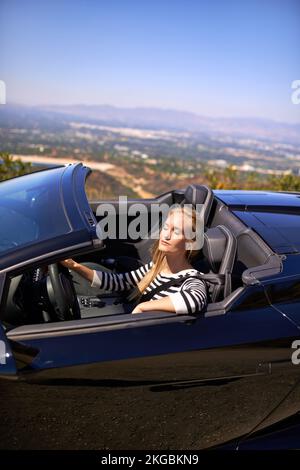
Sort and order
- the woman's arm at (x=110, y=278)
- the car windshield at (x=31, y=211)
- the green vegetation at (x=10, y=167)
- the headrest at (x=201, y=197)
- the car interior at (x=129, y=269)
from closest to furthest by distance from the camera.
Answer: the car windshield at (x=31, y=211) < the car interior at (x=129, y=269) < the woman's arm at (x=110, y=278) < the headrest at (x=201, y=197) < the green vegetation at (x=10, y=167)

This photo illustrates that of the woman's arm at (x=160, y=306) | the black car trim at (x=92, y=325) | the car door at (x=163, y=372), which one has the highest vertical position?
the woman's arm at (x=160, y=306)

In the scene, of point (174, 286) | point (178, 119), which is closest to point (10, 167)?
point (174, 286)

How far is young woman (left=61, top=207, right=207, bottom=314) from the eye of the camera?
69.3 inches

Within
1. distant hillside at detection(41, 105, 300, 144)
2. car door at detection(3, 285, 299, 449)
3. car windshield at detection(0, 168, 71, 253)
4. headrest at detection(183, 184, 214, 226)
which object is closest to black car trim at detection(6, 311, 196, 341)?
car door at detection(3, 285, 299, 449)

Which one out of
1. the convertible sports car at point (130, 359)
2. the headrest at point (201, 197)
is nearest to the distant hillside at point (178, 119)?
the headrest at point (201, 197)

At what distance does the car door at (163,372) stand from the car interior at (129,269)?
0.10 metres

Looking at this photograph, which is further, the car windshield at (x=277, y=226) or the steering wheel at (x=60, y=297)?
the car windshield at (x=277, y=226)

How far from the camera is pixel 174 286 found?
204 centimetres

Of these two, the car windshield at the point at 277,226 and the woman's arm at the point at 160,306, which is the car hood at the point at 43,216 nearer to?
the woman's arm at the point at 160,306

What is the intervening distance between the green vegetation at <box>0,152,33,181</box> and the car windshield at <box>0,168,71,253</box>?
149 inches

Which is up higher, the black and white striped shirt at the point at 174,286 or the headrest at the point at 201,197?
the headrest at the point at 201,197

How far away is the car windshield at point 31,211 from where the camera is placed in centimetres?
171

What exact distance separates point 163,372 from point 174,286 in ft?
1.64

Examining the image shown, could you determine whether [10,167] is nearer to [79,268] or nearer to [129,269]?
[129,269]
